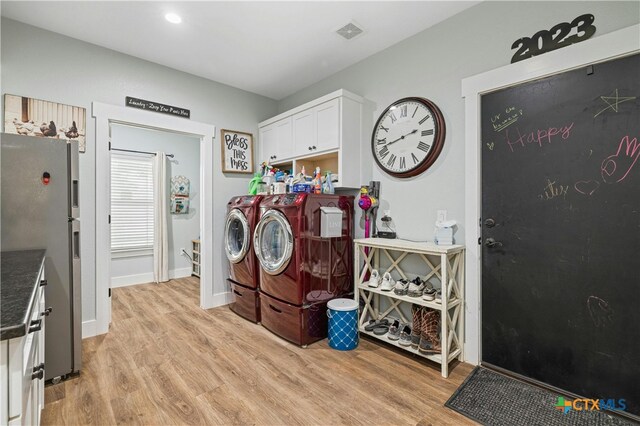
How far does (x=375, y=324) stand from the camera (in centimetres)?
259

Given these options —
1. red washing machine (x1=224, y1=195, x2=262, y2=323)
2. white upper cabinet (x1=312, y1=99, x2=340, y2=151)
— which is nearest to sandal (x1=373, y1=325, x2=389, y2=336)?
red washing machine (x1=224, y1=195, x2=262, y2=323)

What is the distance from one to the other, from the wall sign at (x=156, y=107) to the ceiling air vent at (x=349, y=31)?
6.04 feet

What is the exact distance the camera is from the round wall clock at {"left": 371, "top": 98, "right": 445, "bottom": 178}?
2.36m

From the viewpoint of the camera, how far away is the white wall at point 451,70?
72.4 inches

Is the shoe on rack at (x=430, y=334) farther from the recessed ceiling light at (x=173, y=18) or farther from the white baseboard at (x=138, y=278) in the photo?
the white baseboard at (x=138, y=278)

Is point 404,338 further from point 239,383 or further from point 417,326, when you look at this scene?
point 239,383

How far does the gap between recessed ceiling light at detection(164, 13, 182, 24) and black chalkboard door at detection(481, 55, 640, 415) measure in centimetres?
241

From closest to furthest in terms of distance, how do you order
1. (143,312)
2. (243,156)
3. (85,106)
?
(85,106), (143,312), (243,156)

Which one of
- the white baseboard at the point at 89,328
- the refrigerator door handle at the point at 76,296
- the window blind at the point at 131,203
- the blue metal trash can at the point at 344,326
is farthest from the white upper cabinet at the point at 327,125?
the window blind at the point at 131,203

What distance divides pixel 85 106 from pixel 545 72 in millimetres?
3580

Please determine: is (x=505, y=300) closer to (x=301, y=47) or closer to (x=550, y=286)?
(x=550, y=286)

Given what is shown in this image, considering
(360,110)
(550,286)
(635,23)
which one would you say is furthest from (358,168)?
(635,23)

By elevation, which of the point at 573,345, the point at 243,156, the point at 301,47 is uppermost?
the point at 301,47

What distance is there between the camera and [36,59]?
7.93 ft
